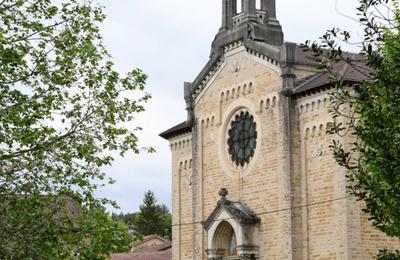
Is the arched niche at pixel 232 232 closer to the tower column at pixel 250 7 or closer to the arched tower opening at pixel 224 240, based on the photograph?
the arched tower opening at pixel 224 240

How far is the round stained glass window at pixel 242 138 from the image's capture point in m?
35.9

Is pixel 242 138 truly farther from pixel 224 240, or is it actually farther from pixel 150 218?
pixel 150 218

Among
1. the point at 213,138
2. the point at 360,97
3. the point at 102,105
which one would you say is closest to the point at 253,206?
the point at 213,138

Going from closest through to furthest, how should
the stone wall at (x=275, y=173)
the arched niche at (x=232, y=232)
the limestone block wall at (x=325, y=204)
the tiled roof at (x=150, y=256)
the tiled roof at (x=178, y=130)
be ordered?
the limestone block wall at (x=325, y=204) → the stone wall at (x=275, y=173) → the arched niche at (x=232, y=232) → the tiled roof at (x=178, y=130) → the tiled roof at (x=150, y=256)

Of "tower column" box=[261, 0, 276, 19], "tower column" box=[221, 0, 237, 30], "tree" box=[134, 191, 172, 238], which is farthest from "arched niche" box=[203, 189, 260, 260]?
"tree" box=[134, 191, 172, 238]

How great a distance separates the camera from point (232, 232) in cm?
3609

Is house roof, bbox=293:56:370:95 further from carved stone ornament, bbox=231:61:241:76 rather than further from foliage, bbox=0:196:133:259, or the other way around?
foliage, bbox=0:196:133:259

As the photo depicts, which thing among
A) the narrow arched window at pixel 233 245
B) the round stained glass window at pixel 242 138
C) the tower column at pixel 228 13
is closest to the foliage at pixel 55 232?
the narrow arched window at pixel 233 245

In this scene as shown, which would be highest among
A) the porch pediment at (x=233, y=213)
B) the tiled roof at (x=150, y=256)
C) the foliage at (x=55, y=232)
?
the porch pediment at (x=233, y=213)

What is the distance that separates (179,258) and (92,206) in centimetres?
2157

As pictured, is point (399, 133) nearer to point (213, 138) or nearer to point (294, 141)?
point (294, 141)

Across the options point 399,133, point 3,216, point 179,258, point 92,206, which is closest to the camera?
point 399,133

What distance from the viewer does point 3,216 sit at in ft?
58.3

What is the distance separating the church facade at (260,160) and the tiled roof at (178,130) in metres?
0.08
